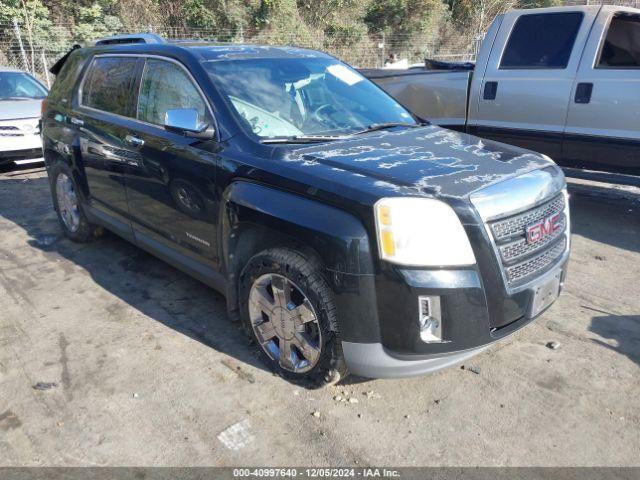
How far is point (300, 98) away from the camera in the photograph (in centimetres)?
360

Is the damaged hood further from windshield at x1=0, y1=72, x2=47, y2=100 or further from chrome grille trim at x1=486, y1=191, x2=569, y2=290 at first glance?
windshield at x1=0, y1=72, x2=47, y2=100

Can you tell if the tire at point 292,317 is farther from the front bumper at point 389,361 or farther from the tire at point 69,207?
the tire at point 69,207

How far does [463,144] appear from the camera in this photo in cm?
338

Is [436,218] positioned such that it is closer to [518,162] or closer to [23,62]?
[518,162]

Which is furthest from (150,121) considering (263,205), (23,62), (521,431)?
(23,62)

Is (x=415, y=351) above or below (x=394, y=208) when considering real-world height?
below

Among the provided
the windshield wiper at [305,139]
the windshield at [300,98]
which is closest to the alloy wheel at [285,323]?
the windshield wiper at [305,139]

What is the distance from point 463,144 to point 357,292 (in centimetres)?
139

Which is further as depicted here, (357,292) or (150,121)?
(150,121)

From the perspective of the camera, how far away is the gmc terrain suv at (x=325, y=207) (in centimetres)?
252

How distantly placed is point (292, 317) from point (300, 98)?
4.98 feet

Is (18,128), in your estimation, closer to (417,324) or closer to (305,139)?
(305,139)

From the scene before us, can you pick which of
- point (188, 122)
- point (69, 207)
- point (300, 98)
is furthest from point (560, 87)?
point (69, 207)

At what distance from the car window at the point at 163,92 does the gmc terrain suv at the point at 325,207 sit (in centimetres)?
1
